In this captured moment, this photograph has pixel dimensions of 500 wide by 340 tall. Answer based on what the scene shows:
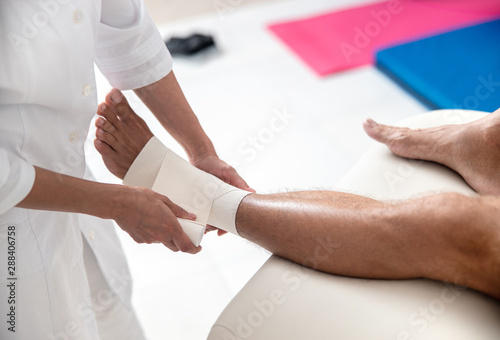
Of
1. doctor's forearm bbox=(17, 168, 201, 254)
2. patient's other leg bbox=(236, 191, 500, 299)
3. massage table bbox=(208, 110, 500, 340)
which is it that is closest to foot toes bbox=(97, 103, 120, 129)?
doctor's forearm bbox=(17, 168, 201, 254)

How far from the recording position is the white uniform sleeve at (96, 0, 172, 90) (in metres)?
1.32

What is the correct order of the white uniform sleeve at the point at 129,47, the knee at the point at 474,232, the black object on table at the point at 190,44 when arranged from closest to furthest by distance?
the knee at the point at 474,232
the white uniform sleeve at the point at 129,47
the black object on table at the point at 190,44

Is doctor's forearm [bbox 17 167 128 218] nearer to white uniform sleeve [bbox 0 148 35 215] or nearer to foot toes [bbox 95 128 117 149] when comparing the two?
white uniform sleeve [bbox 0 148 35 215]

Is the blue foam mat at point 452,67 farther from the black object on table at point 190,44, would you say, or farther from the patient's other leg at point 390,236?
the patient's other leg at point 390,236

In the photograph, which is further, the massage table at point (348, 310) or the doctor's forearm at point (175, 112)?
the doctor's forearm at point (175, 112)

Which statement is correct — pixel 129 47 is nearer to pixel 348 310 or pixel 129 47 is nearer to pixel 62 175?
pixel 62 175

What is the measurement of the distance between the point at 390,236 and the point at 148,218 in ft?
1.65

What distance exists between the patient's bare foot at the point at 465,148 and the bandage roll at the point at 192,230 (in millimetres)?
590

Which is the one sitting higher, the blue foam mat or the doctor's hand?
the doctor's hand

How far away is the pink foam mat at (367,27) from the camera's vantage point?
10.0ft

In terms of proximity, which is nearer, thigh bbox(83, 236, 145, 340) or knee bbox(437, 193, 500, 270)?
knee bbox(437, 193, 500, 270)

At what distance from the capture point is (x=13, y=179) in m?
1.01

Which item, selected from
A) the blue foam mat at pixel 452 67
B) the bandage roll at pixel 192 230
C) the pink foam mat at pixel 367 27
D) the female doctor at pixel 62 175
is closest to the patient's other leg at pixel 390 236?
the bandage roll at pixel 192 230

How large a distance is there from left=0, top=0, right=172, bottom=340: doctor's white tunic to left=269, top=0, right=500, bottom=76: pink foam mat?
1.86m
